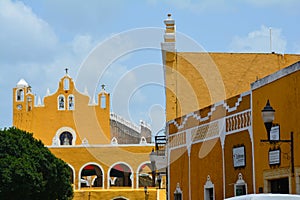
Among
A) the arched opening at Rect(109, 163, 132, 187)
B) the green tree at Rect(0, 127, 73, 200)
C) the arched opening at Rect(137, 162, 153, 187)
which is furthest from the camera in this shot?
the arched opening at Rect(109, 163, 132, 187)

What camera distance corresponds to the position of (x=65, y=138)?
46406 millimetres

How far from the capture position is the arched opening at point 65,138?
46281 mm

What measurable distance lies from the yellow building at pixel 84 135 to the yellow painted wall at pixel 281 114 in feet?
85.8

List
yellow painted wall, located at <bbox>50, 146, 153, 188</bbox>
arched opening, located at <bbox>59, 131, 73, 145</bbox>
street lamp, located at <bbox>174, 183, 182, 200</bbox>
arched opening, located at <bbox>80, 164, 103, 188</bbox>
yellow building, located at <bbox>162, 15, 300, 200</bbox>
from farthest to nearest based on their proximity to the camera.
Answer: arched opening, located at <bbox>59, 131, 73, 145</bbox> < arched opening, located at <bbox>80, 164, 103, 188</bbox> < yellow painted wall, located at <bbox>50, 146, 153, 188</bbox> < street lamp, located at <bbox>174, 183, 182, 200</bbox> < yellow building, located at <bbox>162, 15, 300, 200</bbox>

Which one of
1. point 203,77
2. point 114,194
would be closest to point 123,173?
point 114,194

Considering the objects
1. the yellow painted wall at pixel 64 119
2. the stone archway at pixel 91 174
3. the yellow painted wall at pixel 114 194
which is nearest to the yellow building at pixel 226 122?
the yellow painted wall at pixel 114 194

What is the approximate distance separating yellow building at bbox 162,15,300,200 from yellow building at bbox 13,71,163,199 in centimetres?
1801

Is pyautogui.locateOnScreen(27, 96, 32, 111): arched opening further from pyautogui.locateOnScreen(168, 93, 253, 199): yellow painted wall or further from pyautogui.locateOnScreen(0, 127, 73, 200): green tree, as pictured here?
pyautogui.locateOnScreen(168, 93, 253, 199): yellow painted wall

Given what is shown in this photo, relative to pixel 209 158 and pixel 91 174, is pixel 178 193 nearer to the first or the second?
pixel 209 158

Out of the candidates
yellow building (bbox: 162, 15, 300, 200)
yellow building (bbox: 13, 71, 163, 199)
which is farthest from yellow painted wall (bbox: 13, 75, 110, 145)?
yellow building (bbox: 162, 15, 300, 200)

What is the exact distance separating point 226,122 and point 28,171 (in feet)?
50.8

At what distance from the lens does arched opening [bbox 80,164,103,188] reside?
140 ft

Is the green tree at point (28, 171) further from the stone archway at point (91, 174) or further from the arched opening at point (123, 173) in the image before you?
the arched opening at point (123, 173)

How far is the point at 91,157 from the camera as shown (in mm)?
42094
